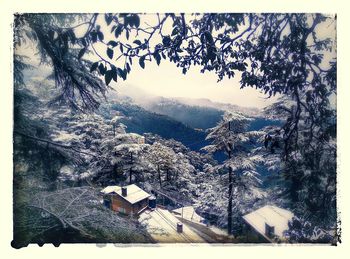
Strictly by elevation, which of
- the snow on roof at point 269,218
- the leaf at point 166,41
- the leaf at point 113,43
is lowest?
the snow on roof at point 269,218

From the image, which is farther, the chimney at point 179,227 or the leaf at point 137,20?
the chimney at point 179,227

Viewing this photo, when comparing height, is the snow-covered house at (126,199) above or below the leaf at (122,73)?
below

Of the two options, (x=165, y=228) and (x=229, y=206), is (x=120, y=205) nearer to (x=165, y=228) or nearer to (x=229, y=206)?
(x=165, y=228)

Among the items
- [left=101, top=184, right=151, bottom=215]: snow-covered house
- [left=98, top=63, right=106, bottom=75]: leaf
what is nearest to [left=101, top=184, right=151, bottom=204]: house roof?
[left=101, top=184, right=151, bottom=215]: snow-covered house

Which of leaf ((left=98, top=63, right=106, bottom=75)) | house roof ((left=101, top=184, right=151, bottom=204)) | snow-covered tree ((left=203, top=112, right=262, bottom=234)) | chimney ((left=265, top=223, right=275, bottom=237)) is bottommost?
chimney ((left=265, top=223, right=275, bottom=237))

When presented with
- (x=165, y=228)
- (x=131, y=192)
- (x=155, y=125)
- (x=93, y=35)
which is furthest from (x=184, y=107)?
(x=165, y=228)

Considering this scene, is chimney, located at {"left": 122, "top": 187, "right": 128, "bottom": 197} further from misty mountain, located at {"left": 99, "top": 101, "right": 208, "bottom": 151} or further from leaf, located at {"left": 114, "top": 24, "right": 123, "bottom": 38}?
leaf, located at {"left": 114, "top": 24, "right": 123, "bottom": 38}

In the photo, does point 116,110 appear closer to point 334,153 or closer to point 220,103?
point 220,103

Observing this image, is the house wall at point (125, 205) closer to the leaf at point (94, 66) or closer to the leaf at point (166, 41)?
the leaf at point (94, 66)

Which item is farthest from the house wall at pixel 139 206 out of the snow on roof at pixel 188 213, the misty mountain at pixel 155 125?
the misty mountain at pixel 155 125
